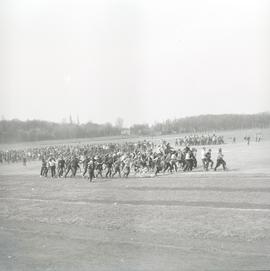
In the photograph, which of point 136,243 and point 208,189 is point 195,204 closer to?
point 208,189

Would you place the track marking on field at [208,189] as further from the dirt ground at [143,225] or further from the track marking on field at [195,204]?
the track marking on field at [195,204]

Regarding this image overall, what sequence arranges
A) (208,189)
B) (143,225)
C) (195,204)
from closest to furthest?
(143,225) < (195,204) < (208,189)

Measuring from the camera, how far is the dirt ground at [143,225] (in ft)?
39.1

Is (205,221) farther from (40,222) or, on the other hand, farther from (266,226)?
(40,222)

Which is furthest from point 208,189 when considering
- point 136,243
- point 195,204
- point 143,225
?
point 136,243

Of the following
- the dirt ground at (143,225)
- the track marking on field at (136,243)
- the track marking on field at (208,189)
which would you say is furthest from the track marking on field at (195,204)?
the track marking on field at (136,243)

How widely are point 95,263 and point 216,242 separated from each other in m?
3.62

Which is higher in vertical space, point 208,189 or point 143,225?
point 208,189

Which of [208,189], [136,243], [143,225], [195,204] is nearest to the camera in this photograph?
[136,243]

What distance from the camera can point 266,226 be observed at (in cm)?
1470

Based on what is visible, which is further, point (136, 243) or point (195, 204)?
point (195, 204)

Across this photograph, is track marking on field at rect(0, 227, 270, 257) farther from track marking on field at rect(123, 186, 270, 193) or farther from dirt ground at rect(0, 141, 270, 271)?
track marking on field at rect(123, 186, 270, 193)

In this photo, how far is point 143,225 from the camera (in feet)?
53.2

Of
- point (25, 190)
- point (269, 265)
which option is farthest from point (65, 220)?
point (25, 190)
